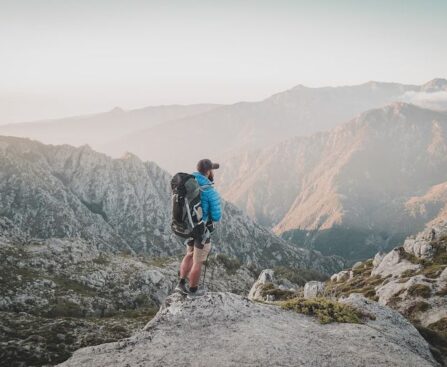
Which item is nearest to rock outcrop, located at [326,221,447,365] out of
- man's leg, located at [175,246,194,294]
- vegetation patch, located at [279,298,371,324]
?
vegetation patch, located at [279,298,371,324]

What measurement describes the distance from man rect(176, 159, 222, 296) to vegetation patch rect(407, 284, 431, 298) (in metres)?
43.2

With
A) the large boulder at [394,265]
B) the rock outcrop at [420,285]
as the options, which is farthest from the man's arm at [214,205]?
the large boulder at [394,265]

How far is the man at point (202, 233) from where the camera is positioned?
634 inches

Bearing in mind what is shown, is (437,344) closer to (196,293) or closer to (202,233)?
(196,293)

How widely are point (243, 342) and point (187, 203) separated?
5.84m

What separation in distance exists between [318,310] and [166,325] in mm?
7110

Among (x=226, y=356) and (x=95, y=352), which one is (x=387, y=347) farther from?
(x=95, y=352)

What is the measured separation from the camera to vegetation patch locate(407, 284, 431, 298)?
49250mm

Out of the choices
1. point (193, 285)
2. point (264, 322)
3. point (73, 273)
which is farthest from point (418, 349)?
point (73, 273)

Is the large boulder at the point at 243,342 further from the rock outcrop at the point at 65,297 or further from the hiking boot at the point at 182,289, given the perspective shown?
the rock outcrop at the point at 65,297

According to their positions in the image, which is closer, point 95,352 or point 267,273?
point 95,352

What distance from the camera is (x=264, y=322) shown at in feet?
51.4

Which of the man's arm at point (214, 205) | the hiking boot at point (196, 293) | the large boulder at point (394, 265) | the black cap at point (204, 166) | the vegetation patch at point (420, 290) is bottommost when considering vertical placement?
the large boulder at point (394, 265)

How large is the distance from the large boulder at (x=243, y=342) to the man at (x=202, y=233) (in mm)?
831
